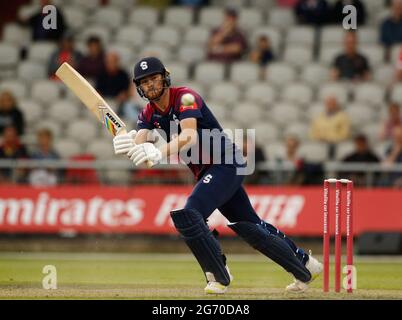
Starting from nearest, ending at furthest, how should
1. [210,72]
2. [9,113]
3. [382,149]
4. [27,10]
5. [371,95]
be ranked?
[382,149] < [9,113] < [371,95] < [210,72] < [27,10]

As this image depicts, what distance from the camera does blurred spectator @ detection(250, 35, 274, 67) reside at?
1725 centimetres

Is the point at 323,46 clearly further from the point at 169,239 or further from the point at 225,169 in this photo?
the point at 225,169

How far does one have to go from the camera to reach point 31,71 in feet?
58.5

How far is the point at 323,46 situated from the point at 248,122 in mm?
2027

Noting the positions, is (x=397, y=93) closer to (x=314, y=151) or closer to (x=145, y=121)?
(x=314, y=151)

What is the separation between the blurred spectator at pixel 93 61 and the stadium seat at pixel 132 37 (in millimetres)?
865

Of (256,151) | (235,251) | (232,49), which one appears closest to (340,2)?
(232,49)

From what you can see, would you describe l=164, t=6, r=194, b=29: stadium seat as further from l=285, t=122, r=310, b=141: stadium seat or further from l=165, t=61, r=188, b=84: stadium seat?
l=285, t=122, r=310, b=141: stadium seat

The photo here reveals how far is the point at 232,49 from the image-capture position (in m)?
17.4

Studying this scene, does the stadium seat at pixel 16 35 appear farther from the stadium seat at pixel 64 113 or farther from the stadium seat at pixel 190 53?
the stadium seat at pixel 190 53

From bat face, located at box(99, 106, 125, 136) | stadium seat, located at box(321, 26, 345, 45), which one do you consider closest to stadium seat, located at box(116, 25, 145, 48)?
stadium seat, located at box(321, 26, 345, 45)

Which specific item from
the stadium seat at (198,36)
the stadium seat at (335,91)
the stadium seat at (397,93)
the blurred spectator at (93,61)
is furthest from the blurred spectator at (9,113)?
the stadium seat at (397,93)

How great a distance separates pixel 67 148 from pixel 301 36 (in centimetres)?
417

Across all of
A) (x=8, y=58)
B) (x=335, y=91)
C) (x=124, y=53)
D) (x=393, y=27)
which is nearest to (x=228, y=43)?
(x=124, y=53)
